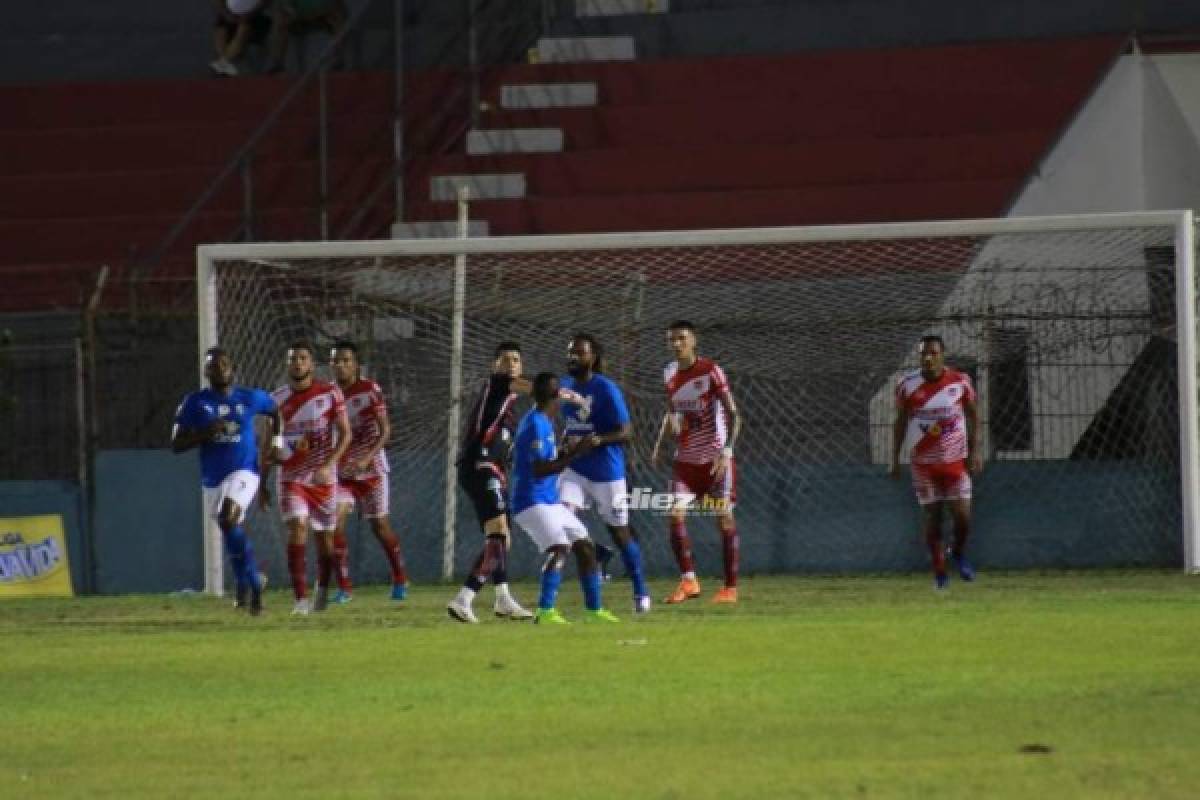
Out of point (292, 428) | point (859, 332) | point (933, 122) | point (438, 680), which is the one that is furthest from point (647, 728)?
point (933, 122)

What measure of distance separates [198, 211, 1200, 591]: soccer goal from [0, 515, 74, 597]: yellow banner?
170 centimetres

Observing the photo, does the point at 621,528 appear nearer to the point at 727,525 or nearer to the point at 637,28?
the point at 727,525

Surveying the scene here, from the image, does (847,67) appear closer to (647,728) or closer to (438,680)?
(438,680)

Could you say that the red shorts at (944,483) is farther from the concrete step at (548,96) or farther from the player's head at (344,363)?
the concrete step at (548,96)

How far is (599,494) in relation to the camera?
18.3 m

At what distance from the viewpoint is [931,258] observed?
917 inches

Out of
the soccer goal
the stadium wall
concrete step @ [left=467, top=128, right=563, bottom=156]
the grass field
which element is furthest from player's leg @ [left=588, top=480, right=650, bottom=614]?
the stadium wall

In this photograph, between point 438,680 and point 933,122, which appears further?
point 933,122

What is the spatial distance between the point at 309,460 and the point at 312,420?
30 cm

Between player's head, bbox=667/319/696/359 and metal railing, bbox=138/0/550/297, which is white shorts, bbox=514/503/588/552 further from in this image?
metal railing, bbox=138/0/550/297

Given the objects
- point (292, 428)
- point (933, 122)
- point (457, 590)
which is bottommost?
point (457, 590)

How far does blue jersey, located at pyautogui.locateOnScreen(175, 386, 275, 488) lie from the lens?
19.2m

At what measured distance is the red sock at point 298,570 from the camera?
738 inches

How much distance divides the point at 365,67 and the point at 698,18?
12.2 ft
